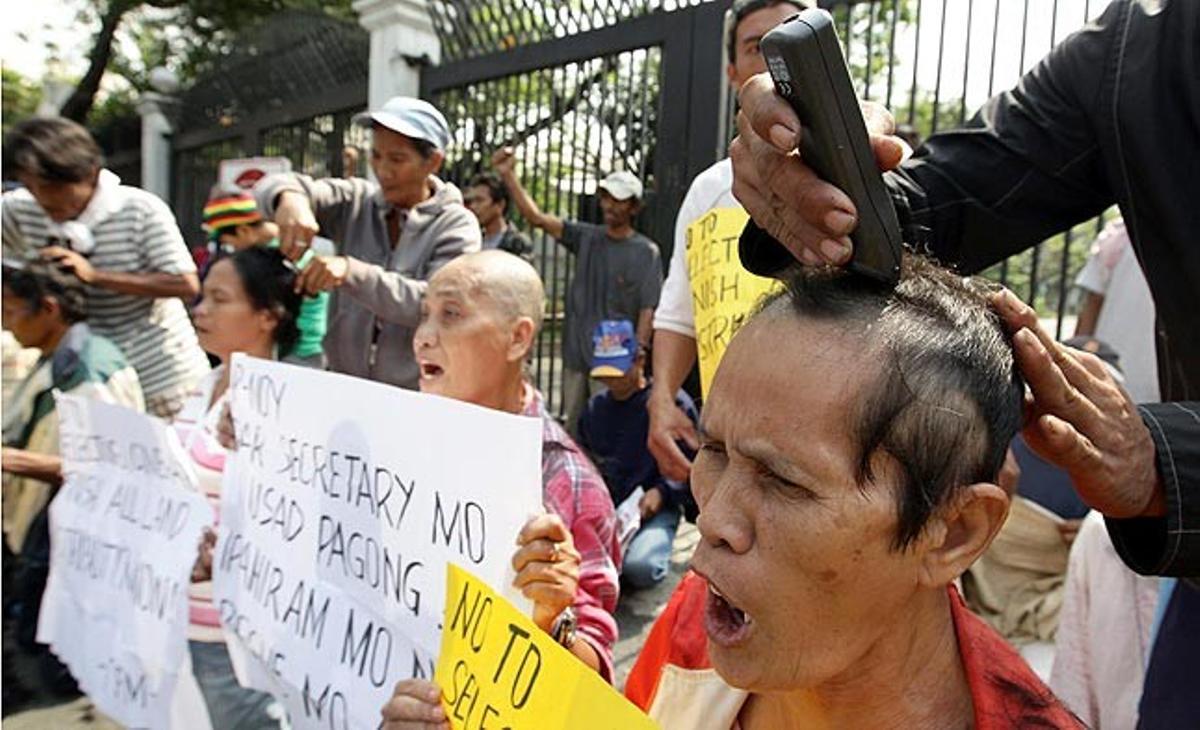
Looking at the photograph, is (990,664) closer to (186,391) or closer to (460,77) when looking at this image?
(186,391)

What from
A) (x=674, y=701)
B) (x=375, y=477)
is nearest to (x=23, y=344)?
(x=375, y=477)

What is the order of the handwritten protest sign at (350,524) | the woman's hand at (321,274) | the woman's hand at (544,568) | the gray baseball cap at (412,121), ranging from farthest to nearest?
the gray baseball cap at (412,121)
the woman's hand at (321,274)
the handwritten protest sign at (350,524)
the woman's hand at (544,568)

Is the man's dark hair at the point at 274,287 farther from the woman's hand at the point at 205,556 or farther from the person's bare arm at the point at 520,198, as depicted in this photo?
the person's bare arm at the point at 520,198

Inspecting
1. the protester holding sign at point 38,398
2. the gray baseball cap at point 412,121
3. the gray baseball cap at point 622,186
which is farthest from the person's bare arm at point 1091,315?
the protester holding sign at point 38,398

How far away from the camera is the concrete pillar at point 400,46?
6949 millimetres

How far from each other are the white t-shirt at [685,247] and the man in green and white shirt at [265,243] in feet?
3.43

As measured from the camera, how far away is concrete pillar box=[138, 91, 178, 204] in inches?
465

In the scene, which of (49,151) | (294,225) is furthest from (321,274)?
(49,151)

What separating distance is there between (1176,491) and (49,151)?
12.4 ft

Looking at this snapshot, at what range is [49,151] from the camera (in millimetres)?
3553

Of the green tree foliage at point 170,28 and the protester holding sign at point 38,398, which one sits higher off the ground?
the green tree foliage at point 170,28

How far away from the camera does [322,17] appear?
8.84 meters

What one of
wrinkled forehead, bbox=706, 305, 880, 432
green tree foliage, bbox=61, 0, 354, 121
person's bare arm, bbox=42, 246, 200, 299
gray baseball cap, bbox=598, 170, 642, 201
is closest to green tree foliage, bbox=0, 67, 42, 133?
green tree foliage, bbox=61, 0, 354, 121

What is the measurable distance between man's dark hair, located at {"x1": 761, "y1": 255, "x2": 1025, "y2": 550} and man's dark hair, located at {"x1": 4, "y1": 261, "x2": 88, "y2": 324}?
296 cm
